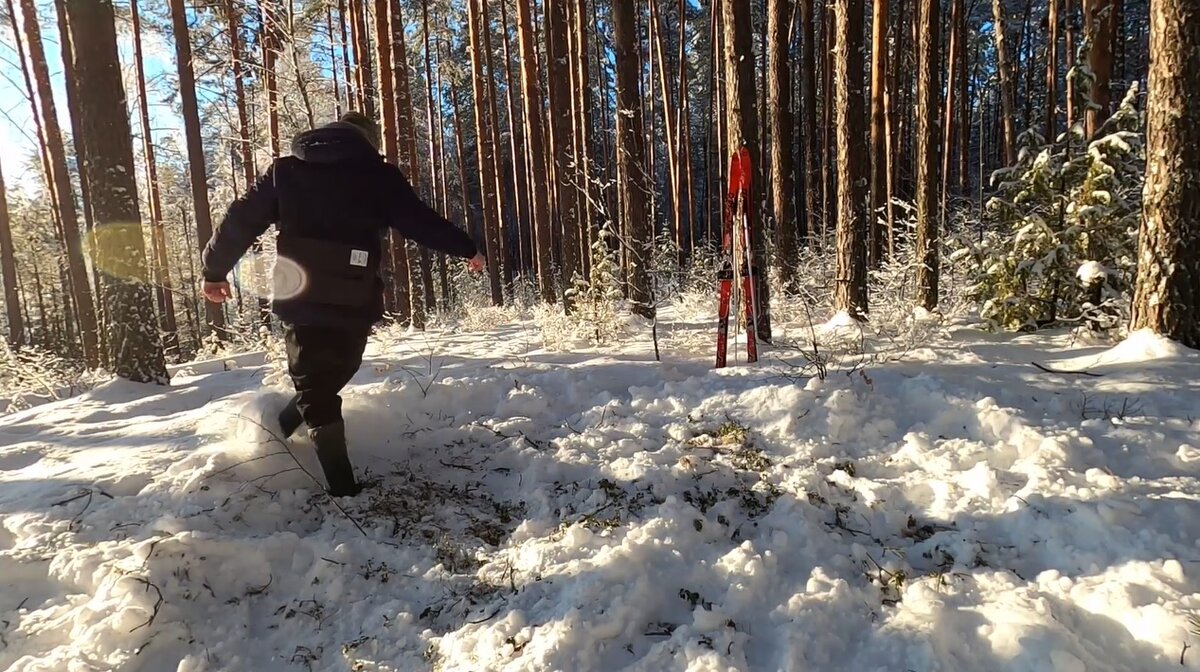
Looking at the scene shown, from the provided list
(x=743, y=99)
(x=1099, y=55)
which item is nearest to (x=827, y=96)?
(x=1099, y=55)

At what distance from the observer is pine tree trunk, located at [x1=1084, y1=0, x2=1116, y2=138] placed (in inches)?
316

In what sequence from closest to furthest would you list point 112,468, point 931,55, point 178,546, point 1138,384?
point 178,546 → point 112,468 → point 1138,384 → point 931,55

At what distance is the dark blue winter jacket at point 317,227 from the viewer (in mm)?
3059

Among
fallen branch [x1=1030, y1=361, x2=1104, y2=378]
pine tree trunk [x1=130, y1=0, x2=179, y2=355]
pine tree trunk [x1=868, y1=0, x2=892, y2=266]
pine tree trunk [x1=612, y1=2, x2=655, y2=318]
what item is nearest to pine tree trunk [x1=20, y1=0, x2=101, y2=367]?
pine tree trunk [x1=130, y1=0, x2=179, y2=355]

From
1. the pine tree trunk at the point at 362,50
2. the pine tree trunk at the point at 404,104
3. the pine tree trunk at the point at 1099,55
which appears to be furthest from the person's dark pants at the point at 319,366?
the pine tree trunk at the point at 362,50

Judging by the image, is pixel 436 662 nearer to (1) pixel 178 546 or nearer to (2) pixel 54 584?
(1) pixel 178 546

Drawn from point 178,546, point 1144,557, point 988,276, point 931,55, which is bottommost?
point 1144,557

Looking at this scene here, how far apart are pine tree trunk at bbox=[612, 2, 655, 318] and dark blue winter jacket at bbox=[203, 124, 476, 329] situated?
5.03 m

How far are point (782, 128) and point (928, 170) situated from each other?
9.75ft

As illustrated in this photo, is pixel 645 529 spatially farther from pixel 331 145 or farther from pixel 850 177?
pixel 850 177

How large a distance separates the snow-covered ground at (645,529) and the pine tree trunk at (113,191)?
1298 millimetres

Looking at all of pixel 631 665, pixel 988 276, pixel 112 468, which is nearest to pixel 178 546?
pixel 112 468

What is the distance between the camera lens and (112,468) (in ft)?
10.7

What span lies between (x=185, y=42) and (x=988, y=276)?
14.0 m
